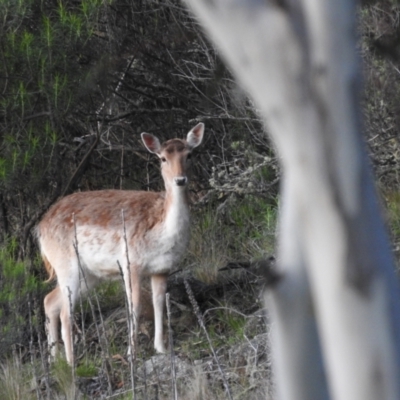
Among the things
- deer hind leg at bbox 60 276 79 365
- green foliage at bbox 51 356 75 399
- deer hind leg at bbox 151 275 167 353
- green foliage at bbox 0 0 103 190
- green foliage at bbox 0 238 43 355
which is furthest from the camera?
green foliage at bbox 0 0 103 190

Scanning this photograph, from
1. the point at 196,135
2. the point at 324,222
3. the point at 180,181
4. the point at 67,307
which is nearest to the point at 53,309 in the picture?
the point at 67,307

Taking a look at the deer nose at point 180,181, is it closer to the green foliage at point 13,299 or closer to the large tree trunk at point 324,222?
the green foliage at point 13,299

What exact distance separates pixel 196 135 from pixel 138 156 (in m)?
2.74

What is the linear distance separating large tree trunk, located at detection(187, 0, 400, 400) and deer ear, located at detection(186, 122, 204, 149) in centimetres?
718

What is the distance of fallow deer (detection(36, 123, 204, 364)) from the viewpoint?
357 inches

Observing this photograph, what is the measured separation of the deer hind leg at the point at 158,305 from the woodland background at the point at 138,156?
146 mm

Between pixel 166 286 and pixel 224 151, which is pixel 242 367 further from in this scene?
pixel 224 151

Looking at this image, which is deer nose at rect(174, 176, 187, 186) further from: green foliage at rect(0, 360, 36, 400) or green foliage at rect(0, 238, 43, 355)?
green foliage at rect(0, 360, 36, 400)

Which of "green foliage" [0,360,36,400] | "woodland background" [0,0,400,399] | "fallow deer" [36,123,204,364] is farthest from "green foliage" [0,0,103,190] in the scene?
"green foliage" [0,360,36,400]

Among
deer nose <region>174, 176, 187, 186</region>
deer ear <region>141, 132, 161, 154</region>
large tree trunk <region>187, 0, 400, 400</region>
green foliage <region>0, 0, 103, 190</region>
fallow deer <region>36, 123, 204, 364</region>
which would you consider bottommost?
large tree trunk <region>187, 0, 400, 400</region>

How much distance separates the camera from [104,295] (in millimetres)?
10219

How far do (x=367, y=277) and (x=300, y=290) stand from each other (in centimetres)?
15

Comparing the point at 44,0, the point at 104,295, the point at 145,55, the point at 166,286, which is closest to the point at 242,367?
the point at 166,286

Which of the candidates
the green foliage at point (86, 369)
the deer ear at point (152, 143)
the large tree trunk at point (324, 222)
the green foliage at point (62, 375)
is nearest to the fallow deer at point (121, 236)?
the deer ear at point (152, 143)
